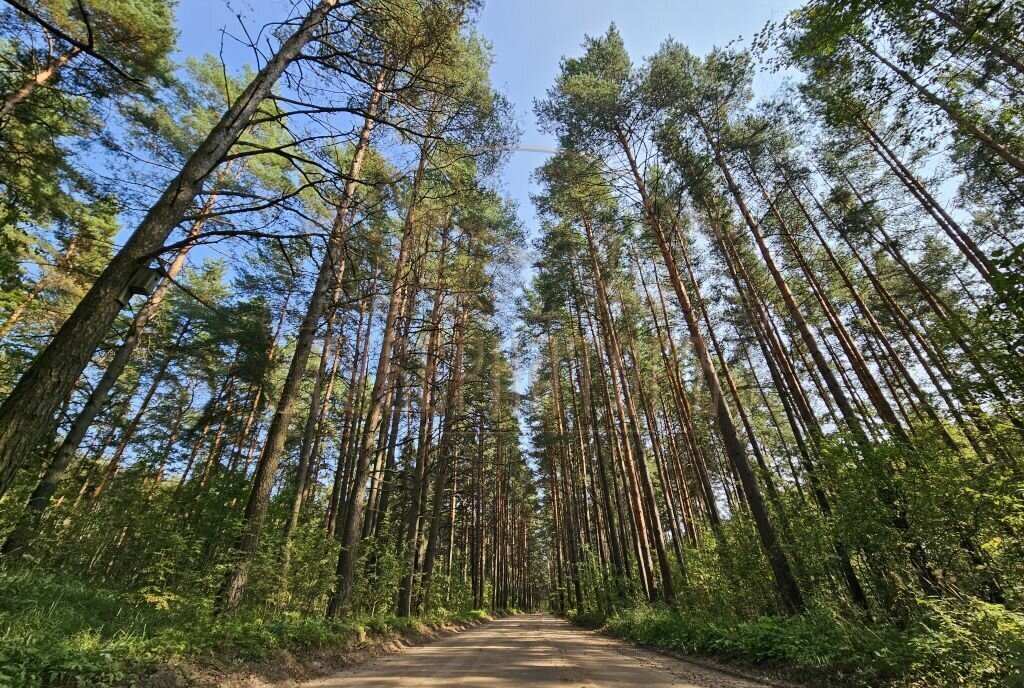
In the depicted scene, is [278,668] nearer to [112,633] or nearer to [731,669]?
[112,633]

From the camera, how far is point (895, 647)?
476cm

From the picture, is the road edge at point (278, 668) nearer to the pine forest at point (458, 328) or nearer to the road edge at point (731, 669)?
the pine forest at point (458, 328)

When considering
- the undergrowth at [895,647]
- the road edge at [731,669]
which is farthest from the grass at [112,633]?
the undergrowth at [895,647]

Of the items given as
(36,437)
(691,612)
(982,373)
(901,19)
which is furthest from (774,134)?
(36,437)

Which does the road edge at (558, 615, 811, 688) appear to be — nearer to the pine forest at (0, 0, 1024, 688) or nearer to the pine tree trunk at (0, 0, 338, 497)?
the pine forest at (0, 0, 1024, 688)

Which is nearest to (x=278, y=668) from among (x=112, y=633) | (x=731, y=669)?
(x=112, y=633)

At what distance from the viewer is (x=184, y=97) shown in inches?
444

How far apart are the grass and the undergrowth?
6892 mm

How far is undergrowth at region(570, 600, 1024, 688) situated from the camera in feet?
12.6

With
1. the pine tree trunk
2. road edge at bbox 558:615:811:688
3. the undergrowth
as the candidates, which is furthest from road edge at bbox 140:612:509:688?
the undergrowth

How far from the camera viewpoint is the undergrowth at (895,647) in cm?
385

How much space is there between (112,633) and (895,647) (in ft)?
28.3

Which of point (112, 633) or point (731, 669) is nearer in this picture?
point (112, 633)

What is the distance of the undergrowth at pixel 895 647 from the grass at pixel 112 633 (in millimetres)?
6892
